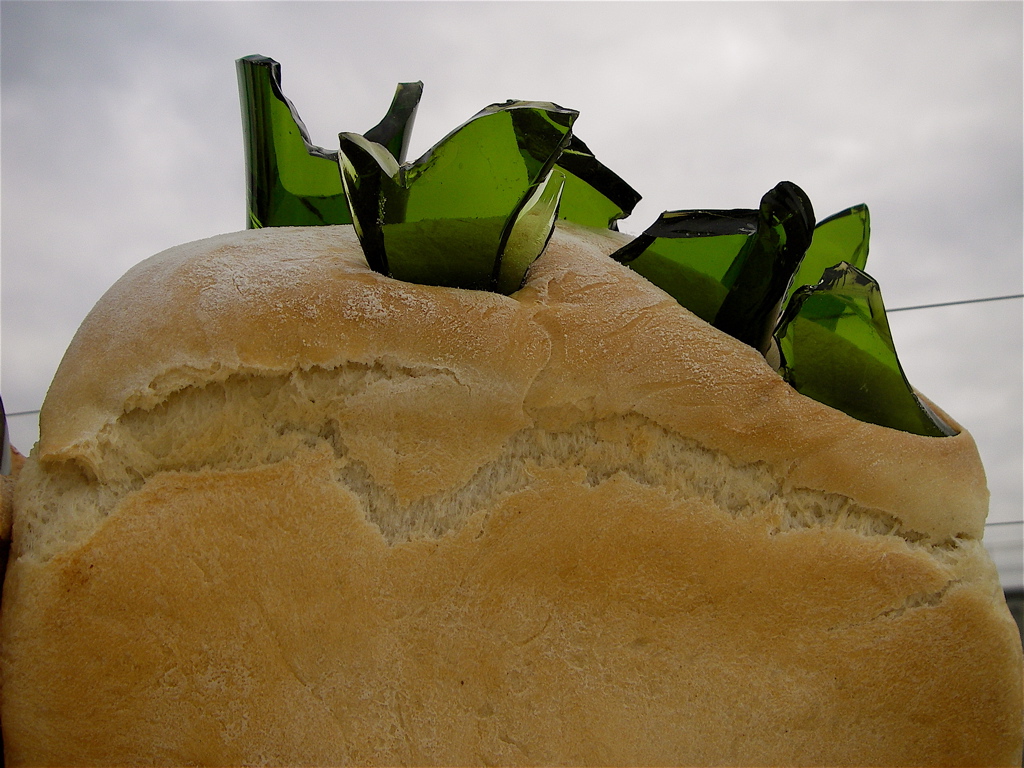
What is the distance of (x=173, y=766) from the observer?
1.99 ft

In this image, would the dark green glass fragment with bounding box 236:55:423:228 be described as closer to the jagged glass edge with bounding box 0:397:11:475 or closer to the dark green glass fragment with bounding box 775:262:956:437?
the jagged glass edge with bounding box 0:397:11:475

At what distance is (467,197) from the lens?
64 centimetres

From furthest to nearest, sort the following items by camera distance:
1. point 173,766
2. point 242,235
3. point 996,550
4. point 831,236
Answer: point 996,550
point 831,236
point 242,235
point 173,766

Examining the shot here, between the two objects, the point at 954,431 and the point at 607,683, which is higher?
the point at 954,431

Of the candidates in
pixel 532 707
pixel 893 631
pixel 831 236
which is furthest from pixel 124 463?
pixel 831 236

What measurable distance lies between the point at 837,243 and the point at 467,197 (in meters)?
0.47

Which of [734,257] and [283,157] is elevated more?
[283,157]

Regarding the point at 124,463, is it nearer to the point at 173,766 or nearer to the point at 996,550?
the point at 173,766

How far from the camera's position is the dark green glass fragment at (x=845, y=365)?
68cm

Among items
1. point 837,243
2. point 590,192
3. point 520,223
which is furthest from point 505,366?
point 837,243

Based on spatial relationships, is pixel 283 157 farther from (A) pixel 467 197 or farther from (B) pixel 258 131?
(A) pixel 467 197

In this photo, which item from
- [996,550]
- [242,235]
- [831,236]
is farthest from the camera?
[996,550]

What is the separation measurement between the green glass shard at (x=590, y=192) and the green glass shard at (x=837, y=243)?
0.69ft

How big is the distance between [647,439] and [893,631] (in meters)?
0.26
